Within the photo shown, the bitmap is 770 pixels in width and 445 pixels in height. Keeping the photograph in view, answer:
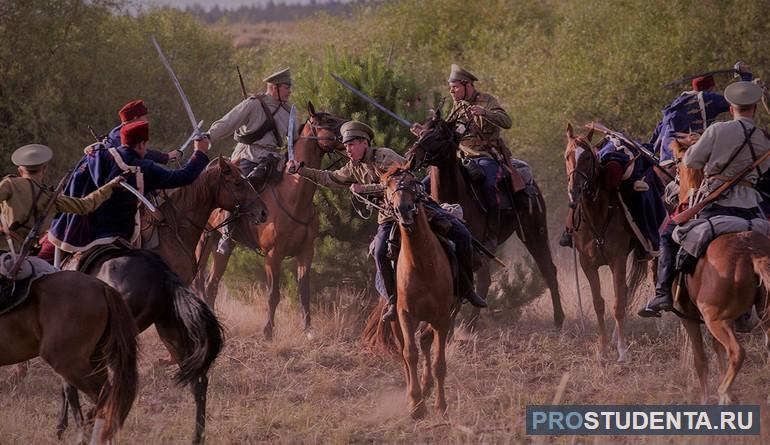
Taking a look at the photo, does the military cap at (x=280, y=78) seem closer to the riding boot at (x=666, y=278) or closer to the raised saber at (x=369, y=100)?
the raised saber at (x=369, y=100)

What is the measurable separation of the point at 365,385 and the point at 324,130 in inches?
136

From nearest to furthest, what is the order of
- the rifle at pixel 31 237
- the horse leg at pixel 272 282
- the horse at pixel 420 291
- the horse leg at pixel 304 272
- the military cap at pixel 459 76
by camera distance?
the rifle at pixel 31 237, the horse at pixel 420 291, the military cap at pixel 459 76, the horse leg at pixel 272 282, the horse leg at pixel 304 272

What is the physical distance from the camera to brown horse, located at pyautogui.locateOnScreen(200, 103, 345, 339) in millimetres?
14465

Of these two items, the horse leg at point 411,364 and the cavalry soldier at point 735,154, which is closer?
the cavalry soldier at point 735,154

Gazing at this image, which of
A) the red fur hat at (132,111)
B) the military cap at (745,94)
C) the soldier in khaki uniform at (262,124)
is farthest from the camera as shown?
the soldier in khaki uniform at (262,124)

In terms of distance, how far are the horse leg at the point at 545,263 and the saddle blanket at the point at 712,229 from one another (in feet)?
16.6

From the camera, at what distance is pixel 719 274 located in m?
9.66

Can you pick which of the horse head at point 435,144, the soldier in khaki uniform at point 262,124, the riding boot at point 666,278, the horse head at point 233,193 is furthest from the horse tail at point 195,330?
the soldier in khaki uniform at point 262,124

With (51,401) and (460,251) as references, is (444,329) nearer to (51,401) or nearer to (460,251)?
(460,251)

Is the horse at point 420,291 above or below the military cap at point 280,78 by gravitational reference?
below

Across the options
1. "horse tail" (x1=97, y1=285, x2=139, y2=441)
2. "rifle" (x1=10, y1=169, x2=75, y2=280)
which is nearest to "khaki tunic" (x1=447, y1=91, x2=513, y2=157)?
"rifle" (x1=10, y1=169, x2=75, y2=280)

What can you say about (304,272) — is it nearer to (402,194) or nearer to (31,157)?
(402,194)

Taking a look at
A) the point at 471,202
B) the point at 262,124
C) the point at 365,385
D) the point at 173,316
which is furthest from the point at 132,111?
the point at 471,202

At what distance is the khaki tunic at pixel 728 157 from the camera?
1003 cm
